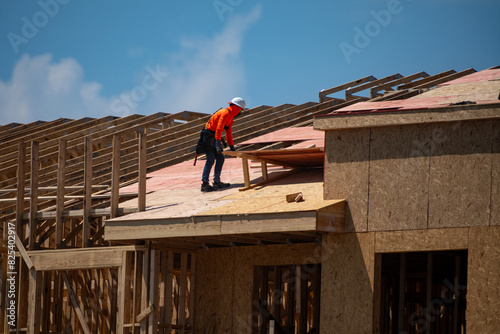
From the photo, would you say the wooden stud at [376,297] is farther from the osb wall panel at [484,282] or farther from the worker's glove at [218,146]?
the worker's glove at [218,146]

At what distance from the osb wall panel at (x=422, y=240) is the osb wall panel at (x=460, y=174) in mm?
122

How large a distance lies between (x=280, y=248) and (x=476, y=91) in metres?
5.18

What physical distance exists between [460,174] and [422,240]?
45.5 inches

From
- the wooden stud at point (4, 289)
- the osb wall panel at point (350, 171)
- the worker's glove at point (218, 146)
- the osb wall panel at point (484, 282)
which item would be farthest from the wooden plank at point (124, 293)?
the osb wall panel at point (484, 282)

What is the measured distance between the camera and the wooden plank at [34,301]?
50.3 ft

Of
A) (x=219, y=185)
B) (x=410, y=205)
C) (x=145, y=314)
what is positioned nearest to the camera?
(x=410, y=205)

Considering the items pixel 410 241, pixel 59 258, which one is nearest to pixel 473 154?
pixel 410 241

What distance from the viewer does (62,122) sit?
83.8ft

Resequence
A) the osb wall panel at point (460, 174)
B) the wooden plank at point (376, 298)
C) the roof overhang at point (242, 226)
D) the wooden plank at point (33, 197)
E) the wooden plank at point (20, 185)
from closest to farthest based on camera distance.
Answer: the osb wall panel at point (460, 174) → the roof overhang at point (242, 226) → the wooden plank at point (376, 298) → the wooden plank at point (33, 197) → the wooden plank at point (20, 185)

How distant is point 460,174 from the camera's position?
39.2 feet

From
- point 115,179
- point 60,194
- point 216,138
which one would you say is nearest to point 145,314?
point 115,179

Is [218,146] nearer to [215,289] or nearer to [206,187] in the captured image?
[206,187]

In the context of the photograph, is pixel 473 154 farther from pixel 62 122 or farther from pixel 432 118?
pixel 62 122

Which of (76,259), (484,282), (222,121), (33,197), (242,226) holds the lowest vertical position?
(76,259)
